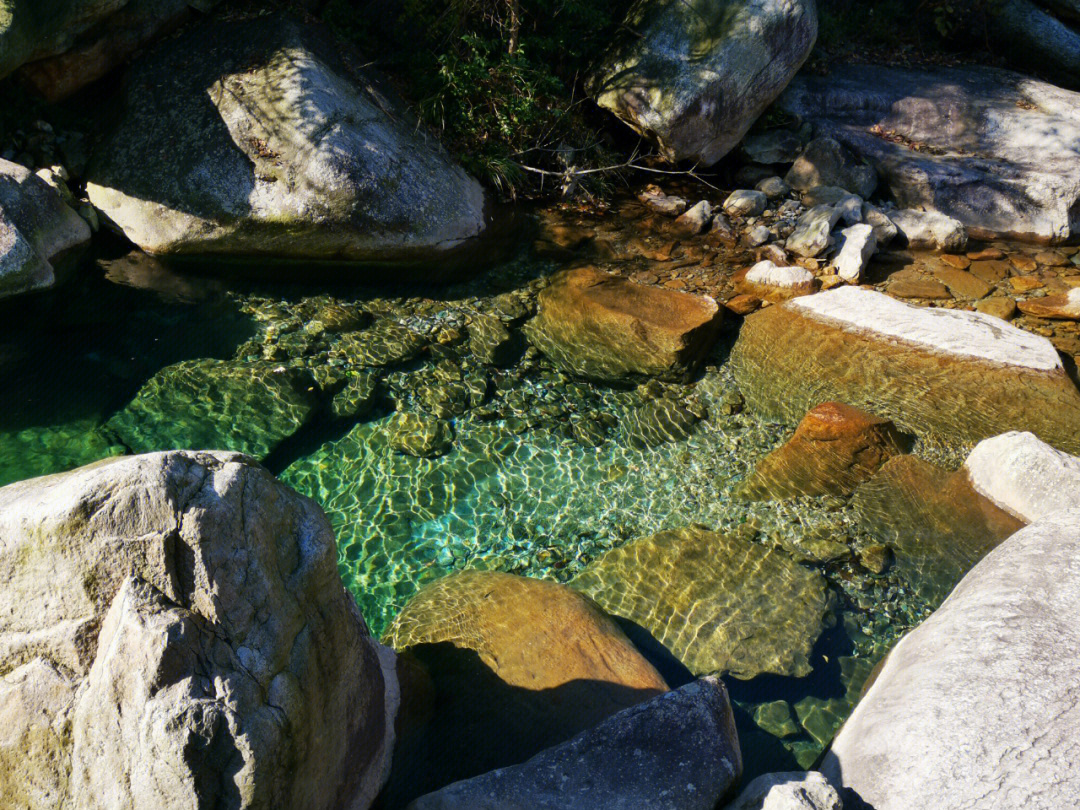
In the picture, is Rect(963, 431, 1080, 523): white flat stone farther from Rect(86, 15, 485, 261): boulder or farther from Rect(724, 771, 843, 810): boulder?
Rect(86, 15, 485, 261): boulder

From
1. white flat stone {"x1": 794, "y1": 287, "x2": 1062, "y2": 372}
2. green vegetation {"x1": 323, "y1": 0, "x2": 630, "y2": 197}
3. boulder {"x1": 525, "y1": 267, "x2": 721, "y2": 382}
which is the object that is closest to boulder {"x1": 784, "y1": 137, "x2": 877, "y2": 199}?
green vegetation {"x1": 323, "y1": 0, "x2": 630, "y2": 197}

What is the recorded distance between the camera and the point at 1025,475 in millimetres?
4965

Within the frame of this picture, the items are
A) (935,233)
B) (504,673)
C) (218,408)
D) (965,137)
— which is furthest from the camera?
(965,137)

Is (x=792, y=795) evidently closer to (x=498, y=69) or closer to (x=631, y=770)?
(x=631, y=770)

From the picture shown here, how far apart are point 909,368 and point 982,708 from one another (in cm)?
378

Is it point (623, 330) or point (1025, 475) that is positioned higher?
point (623, 330)

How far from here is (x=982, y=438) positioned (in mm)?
5742

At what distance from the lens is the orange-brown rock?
17.6 ft

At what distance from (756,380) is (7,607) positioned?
5243 millimetres

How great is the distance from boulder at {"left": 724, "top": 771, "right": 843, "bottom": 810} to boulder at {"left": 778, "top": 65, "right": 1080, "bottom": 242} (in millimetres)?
7923

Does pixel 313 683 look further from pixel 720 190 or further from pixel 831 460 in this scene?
pixel 720 190

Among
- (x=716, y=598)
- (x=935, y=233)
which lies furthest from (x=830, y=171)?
(x=716, y=598)

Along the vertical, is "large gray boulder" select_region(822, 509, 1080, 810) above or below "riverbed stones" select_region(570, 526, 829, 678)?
above

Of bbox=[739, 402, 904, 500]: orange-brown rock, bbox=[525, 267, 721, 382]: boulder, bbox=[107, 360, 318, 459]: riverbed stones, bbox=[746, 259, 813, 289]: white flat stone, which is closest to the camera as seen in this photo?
bbox=[739, 402, 904, 500]: orange-brown rock
